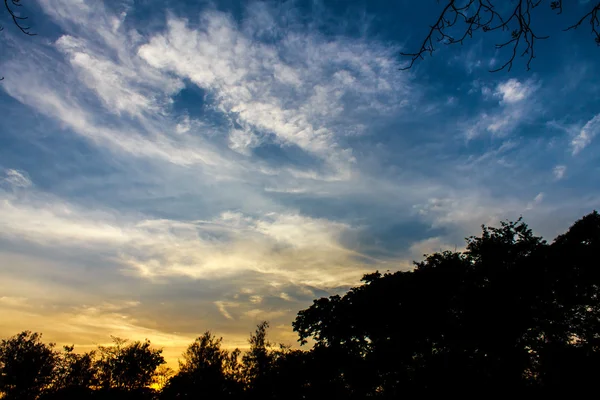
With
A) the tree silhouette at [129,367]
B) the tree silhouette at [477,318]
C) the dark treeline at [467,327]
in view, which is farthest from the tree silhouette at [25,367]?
the tree silhouette at [477,318]

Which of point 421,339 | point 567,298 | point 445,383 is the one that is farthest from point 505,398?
point 567,298

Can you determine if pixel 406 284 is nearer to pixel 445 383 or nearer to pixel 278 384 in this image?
pixel 445 383

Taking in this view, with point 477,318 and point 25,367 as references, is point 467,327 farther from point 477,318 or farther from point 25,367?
point 25,367

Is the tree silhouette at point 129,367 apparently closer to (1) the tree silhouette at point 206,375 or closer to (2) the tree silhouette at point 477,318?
(1) the tree silhouette at point 206,375

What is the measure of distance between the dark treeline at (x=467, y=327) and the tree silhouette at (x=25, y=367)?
1554 inches

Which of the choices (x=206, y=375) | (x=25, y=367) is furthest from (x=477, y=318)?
(x=25, y=367)

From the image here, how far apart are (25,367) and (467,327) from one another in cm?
6998

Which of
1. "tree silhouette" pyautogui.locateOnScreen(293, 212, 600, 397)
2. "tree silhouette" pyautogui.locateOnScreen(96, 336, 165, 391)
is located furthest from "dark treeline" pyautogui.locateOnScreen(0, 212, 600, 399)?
"tree silhouette" pyautogui.locateOnScreen(96, 336, 165, 391)

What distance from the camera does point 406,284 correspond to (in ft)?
118

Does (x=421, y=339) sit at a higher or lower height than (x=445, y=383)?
higher

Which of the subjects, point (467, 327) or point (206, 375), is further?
point (206, 375)

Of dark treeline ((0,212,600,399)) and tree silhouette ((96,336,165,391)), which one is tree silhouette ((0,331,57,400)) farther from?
dark treeline ((0,212,600,399))

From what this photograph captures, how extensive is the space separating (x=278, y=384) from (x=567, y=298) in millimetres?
36023

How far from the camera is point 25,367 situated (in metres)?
53.2
